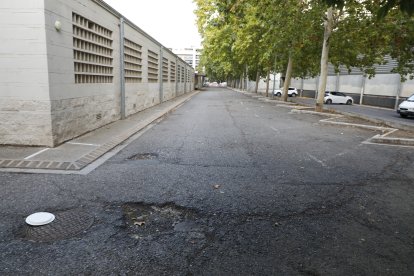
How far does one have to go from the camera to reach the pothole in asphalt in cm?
379

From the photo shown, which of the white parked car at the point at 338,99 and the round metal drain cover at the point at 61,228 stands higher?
the white parked car at the point at 338,99

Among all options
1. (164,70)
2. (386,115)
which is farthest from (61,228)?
(164,70)

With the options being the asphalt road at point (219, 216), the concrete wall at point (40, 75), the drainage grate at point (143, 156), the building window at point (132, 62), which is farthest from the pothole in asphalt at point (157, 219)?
the building window at point (132, 62)

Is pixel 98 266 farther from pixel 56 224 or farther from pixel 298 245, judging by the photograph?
pixel 298 245

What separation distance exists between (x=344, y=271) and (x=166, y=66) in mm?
25687

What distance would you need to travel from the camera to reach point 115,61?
13.0 m

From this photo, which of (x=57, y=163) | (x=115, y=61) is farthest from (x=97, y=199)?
(x=115, y=61)

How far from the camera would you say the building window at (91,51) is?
30.2ft

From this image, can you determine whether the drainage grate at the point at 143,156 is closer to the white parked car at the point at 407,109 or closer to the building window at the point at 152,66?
the building window at the point at 152,66

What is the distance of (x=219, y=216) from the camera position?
4.19 m

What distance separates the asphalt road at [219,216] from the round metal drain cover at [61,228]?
3 centimetres

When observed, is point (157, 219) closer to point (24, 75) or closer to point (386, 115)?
point (24, 75)

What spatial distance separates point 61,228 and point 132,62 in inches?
515

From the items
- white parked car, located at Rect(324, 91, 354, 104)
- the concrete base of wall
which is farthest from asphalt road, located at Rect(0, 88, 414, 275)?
white parked car, located at Rect(324, 91, 354, 104)
